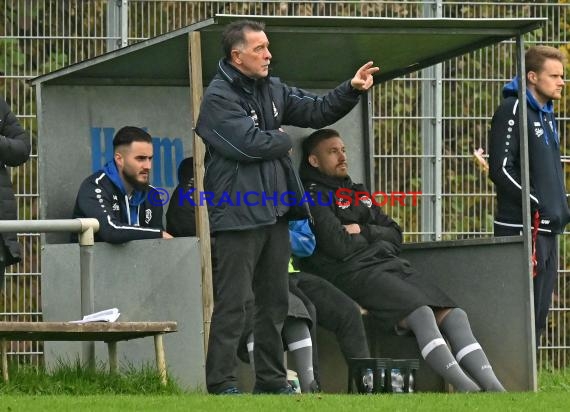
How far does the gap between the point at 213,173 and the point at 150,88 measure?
254 centimetres

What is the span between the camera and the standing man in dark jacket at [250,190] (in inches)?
378

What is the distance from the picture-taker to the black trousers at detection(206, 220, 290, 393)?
31.6ft

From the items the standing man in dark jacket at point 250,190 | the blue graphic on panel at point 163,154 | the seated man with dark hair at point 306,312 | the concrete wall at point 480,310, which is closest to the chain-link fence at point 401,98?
the blue graphic on panel at point 163,154

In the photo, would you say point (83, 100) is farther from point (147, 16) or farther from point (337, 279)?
point (337, 279)

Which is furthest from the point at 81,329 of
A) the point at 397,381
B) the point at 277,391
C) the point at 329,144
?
the point at 329,144

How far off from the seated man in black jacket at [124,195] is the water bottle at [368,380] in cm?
147

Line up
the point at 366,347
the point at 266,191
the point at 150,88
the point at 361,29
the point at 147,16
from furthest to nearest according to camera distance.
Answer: the point at 147,16 → the point at 150,88 → the point at 366,347 → the point at 361,29 → the point at 266,191

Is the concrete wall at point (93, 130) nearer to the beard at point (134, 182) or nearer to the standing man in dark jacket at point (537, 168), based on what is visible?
the beard at point (134, 182)

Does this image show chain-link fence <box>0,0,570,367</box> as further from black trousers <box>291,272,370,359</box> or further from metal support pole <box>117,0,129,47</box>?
black trousers <box>291,272,370,359</box>

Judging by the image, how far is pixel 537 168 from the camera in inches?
448

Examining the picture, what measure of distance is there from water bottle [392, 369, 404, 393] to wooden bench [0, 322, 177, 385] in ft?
4.76

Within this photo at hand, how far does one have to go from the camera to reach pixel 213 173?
9.71 metres

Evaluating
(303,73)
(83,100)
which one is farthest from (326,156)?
(83,100)

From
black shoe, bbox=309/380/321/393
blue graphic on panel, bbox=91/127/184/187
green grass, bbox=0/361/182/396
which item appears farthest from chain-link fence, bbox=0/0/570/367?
green grass, bbox=0/361/182/396
